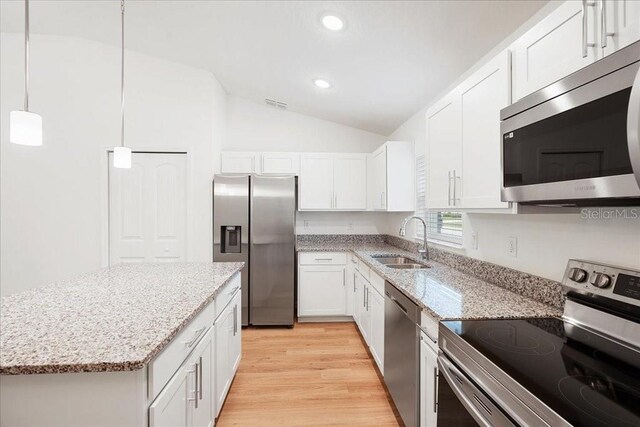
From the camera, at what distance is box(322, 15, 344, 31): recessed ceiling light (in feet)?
6.81

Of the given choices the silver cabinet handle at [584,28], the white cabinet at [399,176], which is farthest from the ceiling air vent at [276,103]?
the silver cabinet handle at [584,28]

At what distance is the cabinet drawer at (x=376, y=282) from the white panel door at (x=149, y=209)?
223 cm

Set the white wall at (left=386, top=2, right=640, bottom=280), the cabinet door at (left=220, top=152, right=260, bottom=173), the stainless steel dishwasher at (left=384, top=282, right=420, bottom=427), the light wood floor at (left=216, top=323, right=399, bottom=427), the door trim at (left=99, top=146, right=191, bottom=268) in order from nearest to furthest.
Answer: the white wall at (left=386, top=2, right=640, bottom=280) < the stainless steel dishwasher at (left=384, top=282, right=420, bottom=427) < the light wood floor at (left=216, top=323, right=399, bottom=427) < the door trim at (left=99, top=146, right=191, bottom=268) < the cabinet door at (left=220, top=152, right=260, bottom=173)

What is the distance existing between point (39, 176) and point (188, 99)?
186cm

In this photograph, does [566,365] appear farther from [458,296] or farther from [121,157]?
[121,157]

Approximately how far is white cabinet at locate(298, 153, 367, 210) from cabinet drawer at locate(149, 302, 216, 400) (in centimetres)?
244

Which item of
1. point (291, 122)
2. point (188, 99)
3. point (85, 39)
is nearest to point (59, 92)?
point (85, 39)

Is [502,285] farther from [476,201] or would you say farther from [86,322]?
[86,322]

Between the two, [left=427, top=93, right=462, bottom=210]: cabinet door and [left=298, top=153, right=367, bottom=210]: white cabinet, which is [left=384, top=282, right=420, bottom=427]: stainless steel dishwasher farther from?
[left=298, top=153, right=367, bottom=210]: white cabinet

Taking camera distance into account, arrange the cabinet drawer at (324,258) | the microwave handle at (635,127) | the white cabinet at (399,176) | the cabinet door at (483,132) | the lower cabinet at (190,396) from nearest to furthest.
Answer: the microwave handle at (635,127), the lower cabinet at (190,396), the cabinet door at (483,132), the white cabinet at (399,176), the cabinet drawer at (324,258)

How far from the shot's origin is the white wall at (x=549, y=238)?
1182mm

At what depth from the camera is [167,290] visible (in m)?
1.69

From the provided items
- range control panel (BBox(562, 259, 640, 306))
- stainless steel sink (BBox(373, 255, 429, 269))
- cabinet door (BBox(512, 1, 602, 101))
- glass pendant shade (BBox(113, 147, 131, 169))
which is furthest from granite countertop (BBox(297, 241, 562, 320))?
glass pendant shade (BBox(113, 147, 131, 169))

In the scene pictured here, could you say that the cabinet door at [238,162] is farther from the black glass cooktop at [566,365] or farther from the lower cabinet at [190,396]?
the black glass cooktop at [566,365]
